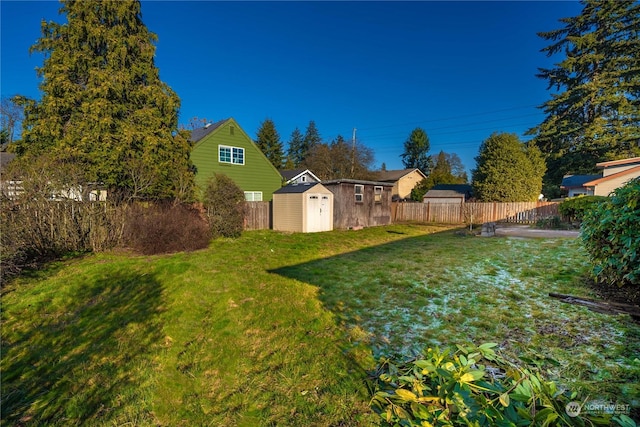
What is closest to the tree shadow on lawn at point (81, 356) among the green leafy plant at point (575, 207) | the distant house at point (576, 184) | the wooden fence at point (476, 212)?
the green leafy plant at point (575, 207)

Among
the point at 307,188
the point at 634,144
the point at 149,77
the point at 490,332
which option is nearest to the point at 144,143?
the point at 149,77

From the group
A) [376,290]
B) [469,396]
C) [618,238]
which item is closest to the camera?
[469,396]

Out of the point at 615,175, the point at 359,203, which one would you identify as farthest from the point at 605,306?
the point at 615,175

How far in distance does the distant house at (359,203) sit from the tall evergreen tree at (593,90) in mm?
20028

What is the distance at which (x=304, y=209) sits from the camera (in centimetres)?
1375

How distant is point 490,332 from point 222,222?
10233mm

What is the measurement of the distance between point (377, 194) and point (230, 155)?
31.3 ft

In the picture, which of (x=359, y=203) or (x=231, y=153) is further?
(x=231, y=153)

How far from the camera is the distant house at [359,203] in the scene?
15.7m

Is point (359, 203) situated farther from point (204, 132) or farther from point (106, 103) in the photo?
point (106, 103)

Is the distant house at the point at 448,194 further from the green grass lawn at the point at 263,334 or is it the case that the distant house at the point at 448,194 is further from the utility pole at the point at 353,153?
the green grass lawn at the point at 263,334

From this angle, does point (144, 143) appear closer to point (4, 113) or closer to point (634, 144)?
point (4, 113)

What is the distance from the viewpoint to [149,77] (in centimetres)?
1185

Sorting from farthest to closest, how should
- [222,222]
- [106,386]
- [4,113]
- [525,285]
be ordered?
[4,113]
[222,222]
[525,285]
[106,386]
